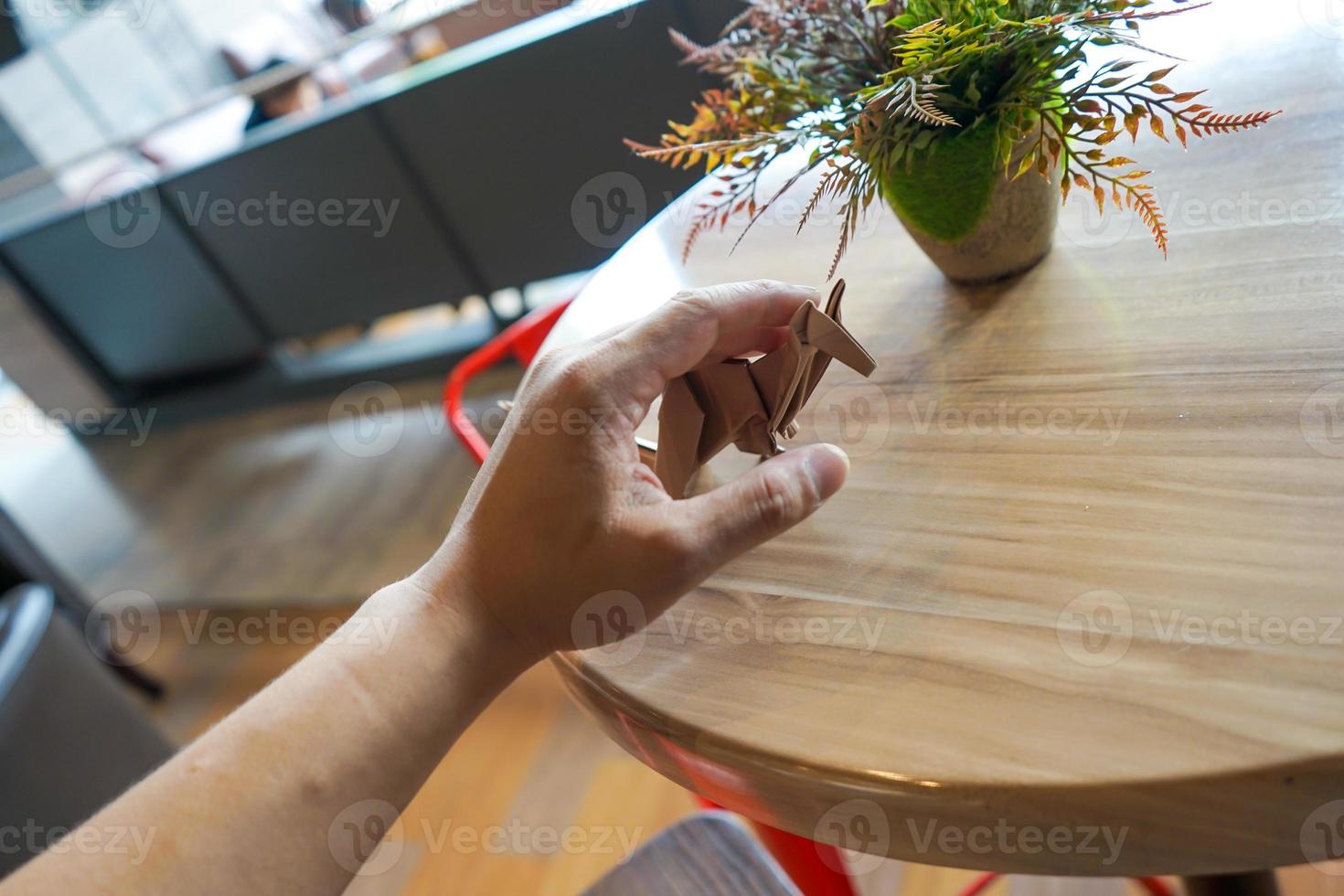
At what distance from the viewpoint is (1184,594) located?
559mm

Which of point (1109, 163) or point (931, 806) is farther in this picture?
point (1109, 163)

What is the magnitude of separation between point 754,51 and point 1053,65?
0.27 metres

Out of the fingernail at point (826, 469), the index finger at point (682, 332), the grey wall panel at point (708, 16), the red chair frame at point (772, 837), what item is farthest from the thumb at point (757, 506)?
the grey wall panel at point (708, 16)

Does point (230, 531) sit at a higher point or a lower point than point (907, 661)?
lower

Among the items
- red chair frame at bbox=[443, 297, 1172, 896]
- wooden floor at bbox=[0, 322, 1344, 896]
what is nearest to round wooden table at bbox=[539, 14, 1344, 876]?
red chair frame at bbox=[443, 297, 1172, 896]

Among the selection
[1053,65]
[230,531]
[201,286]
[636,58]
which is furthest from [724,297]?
[201,286]

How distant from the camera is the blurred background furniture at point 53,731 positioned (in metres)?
1.37

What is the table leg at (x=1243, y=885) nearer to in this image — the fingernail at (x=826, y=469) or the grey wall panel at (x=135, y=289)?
the fingernail at (x=826, y=469)

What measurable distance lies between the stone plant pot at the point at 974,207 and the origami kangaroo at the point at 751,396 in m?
0.18

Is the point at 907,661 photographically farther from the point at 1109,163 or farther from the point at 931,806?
the point at 1109,163

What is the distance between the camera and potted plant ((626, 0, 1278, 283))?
0.71m

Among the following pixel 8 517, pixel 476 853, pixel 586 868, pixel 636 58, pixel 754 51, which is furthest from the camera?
pixel 8 517

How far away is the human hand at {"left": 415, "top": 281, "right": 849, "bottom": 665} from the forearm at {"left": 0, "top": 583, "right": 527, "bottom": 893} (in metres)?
0.03

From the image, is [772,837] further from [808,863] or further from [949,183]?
[949,183]
